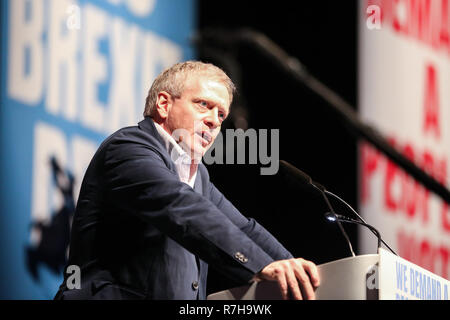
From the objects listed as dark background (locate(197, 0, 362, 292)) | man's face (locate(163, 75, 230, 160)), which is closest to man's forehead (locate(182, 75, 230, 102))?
man's face (locate(163, 75, 230, 160))

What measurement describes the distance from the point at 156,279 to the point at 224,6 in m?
3.27

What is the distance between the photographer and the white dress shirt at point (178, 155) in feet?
7.70

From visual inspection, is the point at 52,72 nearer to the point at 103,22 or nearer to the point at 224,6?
the point at 103,22

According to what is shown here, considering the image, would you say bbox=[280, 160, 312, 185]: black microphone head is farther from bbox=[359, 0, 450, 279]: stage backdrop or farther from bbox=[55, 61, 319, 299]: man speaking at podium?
bbox=[359, 0, 450, 279]: stage backdrop

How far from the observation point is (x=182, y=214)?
1966mm

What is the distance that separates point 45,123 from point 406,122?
103 inches

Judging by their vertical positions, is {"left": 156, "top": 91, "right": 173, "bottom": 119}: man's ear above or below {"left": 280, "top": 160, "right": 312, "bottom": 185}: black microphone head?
above

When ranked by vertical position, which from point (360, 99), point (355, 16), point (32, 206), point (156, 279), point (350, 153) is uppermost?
point (355, 16)

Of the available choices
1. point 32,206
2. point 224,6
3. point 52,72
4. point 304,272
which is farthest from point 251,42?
point 304,272

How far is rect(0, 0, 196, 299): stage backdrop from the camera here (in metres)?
3.37

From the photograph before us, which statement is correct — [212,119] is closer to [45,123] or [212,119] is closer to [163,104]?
[163,104]

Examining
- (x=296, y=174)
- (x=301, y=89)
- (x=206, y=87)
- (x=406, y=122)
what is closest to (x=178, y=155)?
(x=206, y=87)

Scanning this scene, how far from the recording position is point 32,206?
339 centimetres

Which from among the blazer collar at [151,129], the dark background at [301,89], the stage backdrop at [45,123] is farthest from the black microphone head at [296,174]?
the dark background at [301,89]
